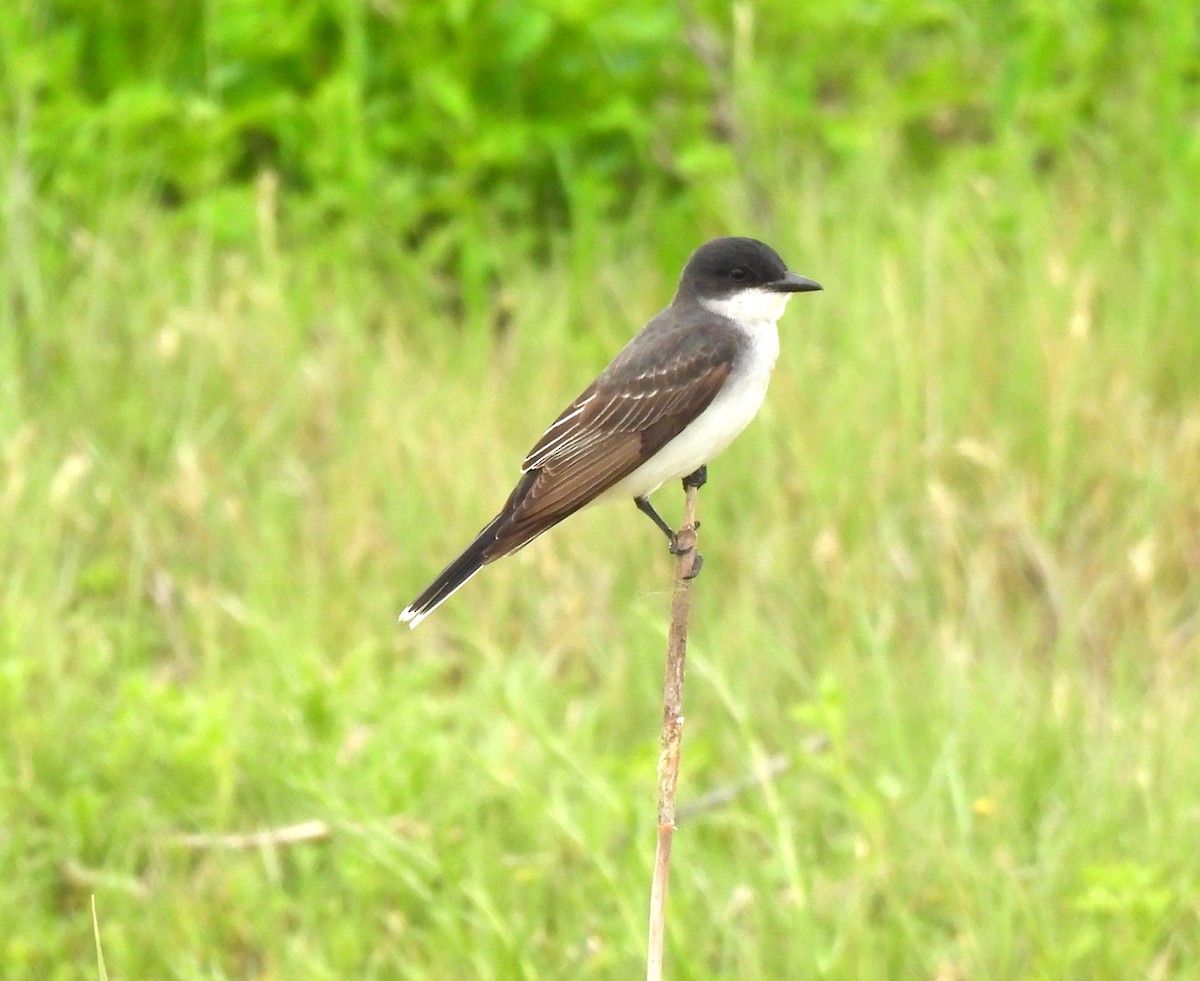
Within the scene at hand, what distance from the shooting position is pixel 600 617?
5.24m

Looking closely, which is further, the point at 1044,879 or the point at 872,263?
the point at 872,263

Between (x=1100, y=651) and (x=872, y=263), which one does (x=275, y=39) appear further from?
(x=1100, y=651)

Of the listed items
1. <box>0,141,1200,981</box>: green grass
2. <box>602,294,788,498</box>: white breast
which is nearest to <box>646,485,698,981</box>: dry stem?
<box>602,294,788,498</box>: white breast

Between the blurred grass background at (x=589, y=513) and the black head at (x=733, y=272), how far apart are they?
930 mm

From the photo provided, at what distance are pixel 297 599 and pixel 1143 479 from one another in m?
2.43

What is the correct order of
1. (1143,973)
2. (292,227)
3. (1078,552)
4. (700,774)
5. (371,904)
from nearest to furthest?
(1143,973) < (371,904) < (700,774) < (1078,552) < (292,227)

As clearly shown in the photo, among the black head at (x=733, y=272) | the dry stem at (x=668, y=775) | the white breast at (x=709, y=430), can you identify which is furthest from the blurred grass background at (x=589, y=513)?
the dry stem at (x=668, y=775)

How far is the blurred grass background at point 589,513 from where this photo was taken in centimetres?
402

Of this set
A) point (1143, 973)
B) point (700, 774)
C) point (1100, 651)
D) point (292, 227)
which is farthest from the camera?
point (292, 227)

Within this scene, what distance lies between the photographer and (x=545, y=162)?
24.8 feet

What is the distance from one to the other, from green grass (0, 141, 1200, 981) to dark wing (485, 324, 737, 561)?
0.75m

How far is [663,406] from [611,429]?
0.12 meters

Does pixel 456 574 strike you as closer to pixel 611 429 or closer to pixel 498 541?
pixel 498 541

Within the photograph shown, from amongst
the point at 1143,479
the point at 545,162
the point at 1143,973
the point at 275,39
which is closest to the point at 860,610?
the point at 1143,479
